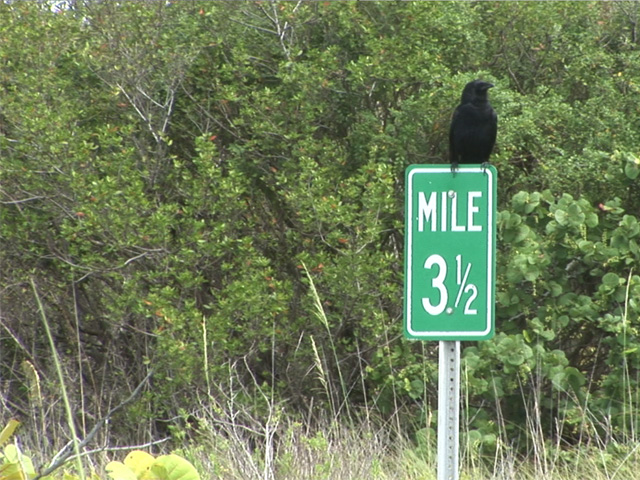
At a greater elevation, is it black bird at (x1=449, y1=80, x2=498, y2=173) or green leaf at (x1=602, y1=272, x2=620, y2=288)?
black bird at (x1=449, y1=80, x2=498, y2=173)

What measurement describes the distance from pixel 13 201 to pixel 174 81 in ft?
4.99

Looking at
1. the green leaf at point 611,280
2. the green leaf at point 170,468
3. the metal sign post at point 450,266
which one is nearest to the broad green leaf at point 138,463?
the green leaf at point 170,468

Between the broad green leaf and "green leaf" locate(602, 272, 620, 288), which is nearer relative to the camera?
the broad green leaf

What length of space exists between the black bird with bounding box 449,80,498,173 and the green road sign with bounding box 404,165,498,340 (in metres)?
2.27

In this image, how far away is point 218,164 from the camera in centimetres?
811

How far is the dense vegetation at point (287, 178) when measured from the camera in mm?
7195

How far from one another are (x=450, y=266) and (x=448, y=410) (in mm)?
407

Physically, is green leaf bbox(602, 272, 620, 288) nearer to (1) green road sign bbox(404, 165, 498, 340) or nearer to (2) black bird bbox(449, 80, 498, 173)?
(2) black bird bbox(449, 80, 498, 173)

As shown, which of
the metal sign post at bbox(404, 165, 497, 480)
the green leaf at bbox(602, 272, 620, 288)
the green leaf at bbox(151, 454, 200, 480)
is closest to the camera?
the green leaf at bbox(151, 454, 200, 480)

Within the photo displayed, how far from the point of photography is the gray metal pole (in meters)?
2.83

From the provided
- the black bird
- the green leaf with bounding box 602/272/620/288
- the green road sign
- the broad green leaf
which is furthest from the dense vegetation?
the broad green leaf

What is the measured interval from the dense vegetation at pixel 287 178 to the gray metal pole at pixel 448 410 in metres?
3.98

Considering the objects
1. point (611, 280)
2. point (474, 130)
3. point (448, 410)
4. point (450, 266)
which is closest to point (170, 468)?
point (448, 410)

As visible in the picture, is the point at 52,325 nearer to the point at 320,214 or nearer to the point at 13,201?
the point at 13,201
